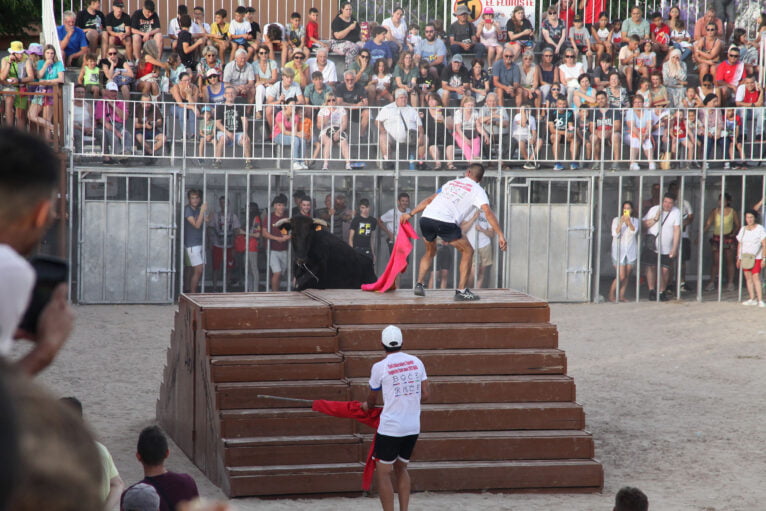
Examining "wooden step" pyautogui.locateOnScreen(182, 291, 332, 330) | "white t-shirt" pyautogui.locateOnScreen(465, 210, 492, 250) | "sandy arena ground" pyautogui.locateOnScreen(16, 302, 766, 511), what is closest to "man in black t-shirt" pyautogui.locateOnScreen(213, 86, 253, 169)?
"sandy arena ground" pyautogui.locateOnScreen(16, 302, 766, 511)

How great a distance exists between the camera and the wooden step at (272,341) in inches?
371

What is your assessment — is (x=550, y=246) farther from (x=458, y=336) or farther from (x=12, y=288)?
(x=12, y=288)

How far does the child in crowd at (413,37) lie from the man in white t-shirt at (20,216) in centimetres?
1907

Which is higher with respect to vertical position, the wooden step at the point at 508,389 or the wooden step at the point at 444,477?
the wooden step at the point at 508,389

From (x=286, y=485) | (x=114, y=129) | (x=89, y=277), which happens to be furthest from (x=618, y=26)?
(x=286, y=485)

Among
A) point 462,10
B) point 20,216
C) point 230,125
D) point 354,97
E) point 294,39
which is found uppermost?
point 462,10

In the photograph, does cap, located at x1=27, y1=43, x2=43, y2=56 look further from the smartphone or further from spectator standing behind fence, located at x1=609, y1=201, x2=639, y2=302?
the smartphone

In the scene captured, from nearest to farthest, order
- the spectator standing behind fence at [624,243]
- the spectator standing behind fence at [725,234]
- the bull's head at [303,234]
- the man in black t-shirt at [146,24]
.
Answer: the bull's head at [303,234]
the man in black t-shirt at [146,24]
the spectator standing behind fence at [624,243]
the spectator standing behind fence at [725,234]

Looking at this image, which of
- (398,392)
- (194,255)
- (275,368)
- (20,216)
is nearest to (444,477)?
(398,392)

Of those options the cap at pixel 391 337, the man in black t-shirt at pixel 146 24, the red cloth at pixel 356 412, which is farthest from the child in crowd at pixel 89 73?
the cap at pixel 391 337

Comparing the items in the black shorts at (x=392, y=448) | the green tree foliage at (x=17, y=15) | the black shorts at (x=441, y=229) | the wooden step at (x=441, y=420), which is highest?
the green tree foliage at (x=17, y=15)

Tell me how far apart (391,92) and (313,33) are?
2424 mm

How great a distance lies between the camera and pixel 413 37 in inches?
810

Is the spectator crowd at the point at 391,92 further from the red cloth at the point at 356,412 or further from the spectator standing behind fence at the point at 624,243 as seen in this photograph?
the red cloth at the point at 356,412
